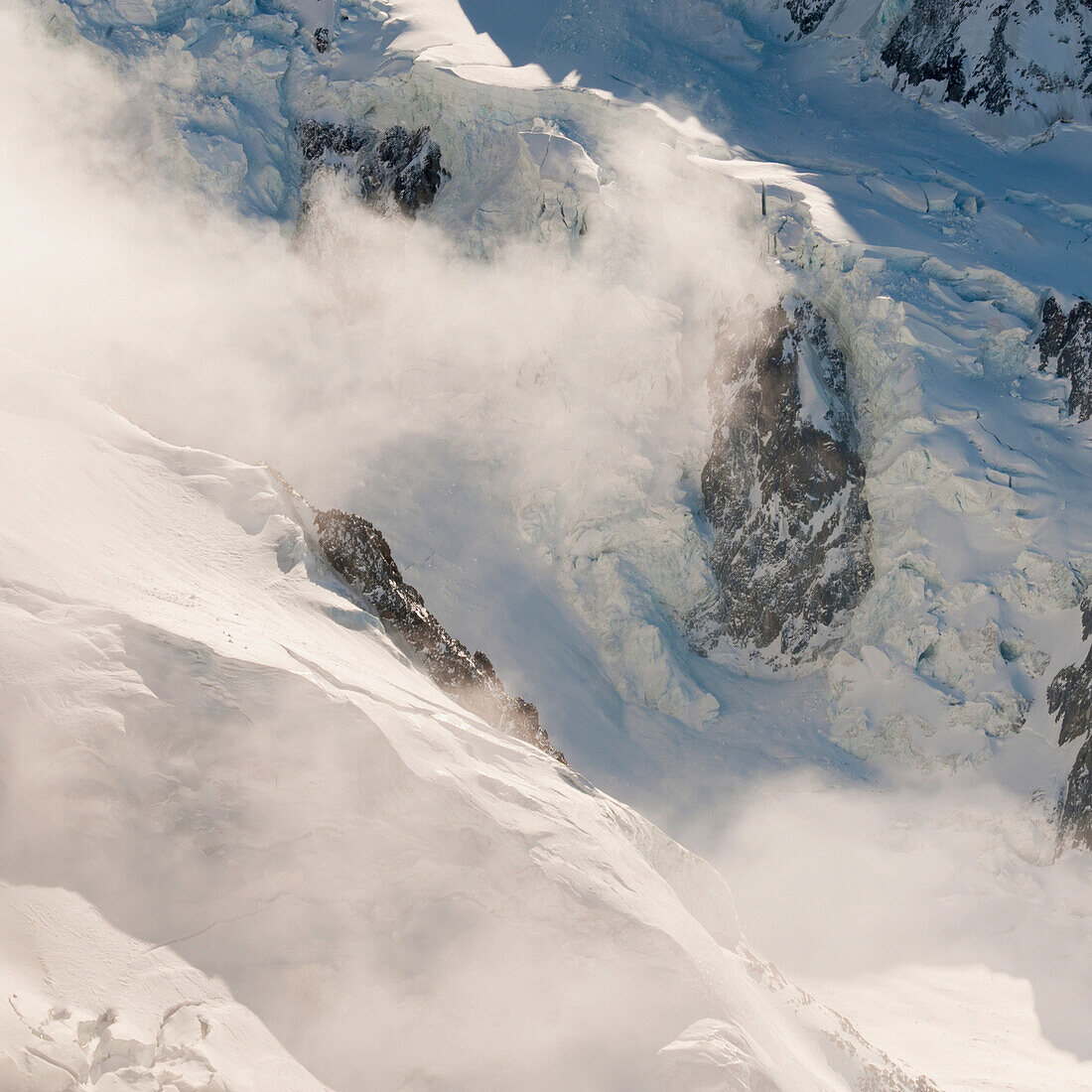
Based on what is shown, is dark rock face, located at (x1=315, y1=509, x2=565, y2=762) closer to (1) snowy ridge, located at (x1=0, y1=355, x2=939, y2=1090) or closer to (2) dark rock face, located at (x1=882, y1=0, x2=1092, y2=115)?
(1) snowy ridge, located at (x1=0, y1=355, x2=939, y2=1090)

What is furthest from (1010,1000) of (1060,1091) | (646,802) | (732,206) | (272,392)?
(272,392)

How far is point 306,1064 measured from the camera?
7.80 metres

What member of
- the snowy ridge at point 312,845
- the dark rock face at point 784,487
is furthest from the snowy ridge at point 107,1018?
the dark rock face at point 784,487

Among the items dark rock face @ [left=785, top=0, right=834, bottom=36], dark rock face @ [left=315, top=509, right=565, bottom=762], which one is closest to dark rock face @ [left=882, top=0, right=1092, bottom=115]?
dark rock face @ [left=785, top=0, right=834, bottom=36]

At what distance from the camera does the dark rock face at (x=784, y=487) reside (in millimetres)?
26547

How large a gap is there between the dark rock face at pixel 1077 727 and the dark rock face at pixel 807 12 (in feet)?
78.2

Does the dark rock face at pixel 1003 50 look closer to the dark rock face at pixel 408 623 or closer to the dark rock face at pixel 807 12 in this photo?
Result: the dark rock face at pixel 807 12

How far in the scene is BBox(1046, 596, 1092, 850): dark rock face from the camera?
77.9 ft

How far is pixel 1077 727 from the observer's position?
945 inches

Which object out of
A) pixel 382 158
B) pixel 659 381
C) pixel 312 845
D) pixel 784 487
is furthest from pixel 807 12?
pixel 312 845

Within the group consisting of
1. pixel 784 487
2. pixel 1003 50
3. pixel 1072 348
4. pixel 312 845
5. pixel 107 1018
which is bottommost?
pixel 784 487

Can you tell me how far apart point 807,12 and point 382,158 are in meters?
17.0

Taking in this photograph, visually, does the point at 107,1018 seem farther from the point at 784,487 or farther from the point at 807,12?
the point at 807,12

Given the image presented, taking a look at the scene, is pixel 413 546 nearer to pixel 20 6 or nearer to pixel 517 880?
pixel 517 880
